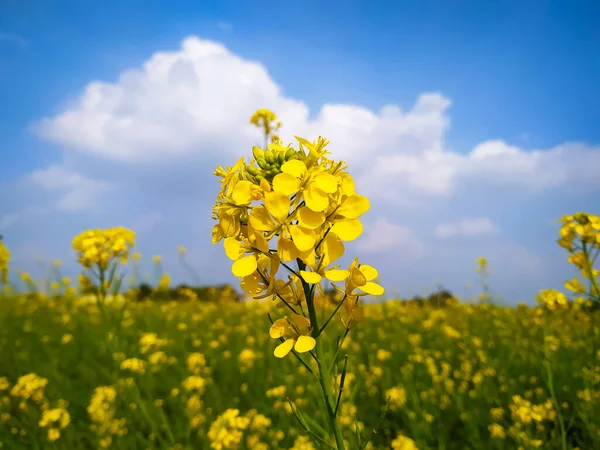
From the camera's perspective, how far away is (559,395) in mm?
4055

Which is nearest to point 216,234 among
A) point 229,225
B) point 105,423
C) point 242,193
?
point 229,225

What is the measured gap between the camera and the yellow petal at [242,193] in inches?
57.1

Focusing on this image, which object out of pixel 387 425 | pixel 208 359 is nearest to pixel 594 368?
pixel 387 425

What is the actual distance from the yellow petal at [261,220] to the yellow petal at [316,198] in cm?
16

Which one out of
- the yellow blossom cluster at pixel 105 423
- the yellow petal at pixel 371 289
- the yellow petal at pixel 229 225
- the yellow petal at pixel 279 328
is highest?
the yellow petal at pixel 229 225

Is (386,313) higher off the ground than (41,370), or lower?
higher

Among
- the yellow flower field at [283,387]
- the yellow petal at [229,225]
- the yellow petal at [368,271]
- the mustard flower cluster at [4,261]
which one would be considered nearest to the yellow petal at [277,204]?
the yellow petal at [229,225]

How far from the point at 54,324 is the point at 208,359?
4.63m

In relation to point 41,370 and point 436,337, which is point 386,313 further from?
point 41,370

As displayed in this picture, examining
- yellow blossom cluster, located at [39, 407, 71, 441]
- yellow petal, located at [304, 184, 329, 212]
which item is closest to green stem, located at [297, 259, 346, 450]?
yellow petal, located at [304, 184, 329, 212]

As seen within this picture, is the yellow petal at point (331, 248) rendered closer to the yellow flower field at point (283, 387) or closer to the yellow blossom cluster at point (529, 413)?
the yellow flower field at point (283, 387)

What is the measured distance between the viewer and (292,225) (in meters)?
1.37

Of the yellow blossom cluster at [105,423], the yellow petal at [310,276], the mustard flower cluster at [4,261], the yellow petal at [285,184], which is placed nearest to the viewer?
the yellow petal at [310,276]

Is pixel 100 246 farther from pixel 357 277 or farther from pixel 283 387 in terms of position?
pixel 357 277
